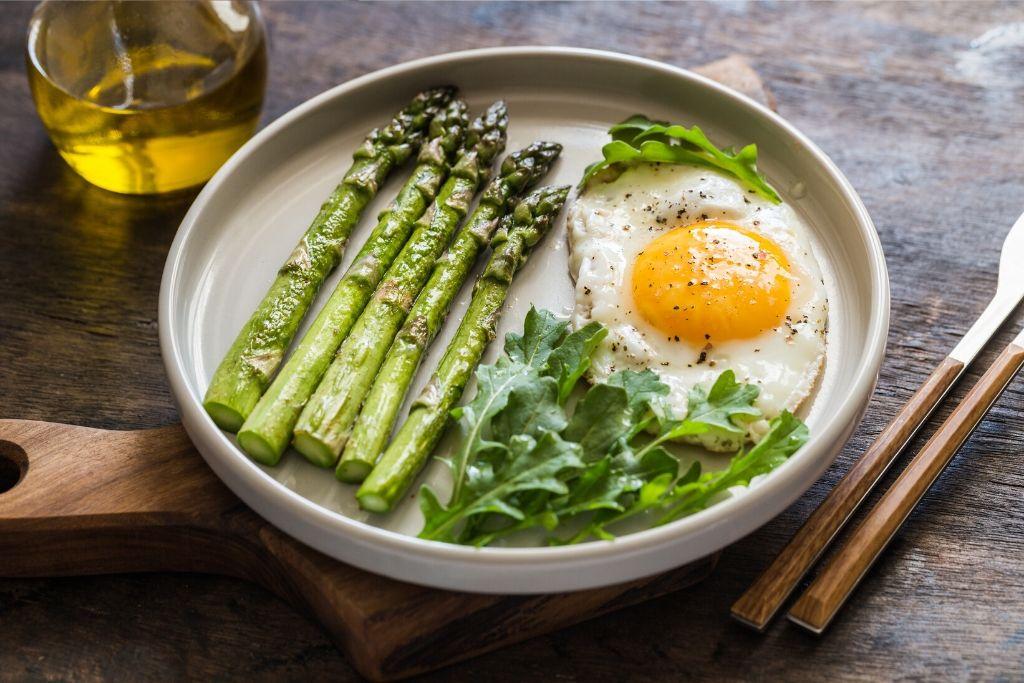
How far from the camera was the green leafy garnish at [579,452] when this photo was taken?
107 inches

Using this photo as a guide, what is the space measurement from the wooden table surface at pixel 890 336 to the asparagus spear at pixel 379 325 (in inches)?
21.1

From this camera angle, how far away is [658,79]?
13.6 ft

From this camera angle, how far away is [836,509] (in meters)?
2.96

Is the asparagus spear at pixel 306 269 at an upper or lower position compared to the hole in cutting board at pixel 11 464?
upper

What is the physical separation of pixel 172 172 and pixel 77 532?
5.39ft

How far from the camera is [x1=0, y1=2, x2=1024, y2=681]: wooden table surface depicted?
9.45 ft

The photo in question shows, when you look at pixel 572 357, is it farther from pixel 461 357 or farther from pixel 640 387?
pixel 461 357

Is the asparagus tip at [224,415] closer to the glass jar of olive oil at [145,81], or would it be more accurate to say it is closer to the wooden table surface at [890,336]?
the wooden table surface at [890,336]

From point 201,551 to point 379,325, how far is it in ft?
2.89

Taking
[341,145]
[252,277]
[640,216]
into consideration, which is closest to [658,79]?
[640,216]

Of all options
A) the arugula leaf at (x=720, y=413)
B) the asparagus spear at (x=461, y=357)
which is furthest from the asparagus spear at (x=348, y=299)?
the arugula leaf at (x=720, y=413)

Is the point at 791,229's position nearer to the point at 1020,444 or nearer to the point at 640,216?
the point at 640,216

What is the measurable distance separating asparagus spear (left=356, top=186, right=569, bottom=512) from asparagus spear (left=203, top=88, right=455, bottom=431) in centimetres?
51

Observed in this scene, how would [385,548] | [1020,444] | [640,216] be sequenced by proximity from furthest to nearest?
[640,216], [1020,444], [385,548]
